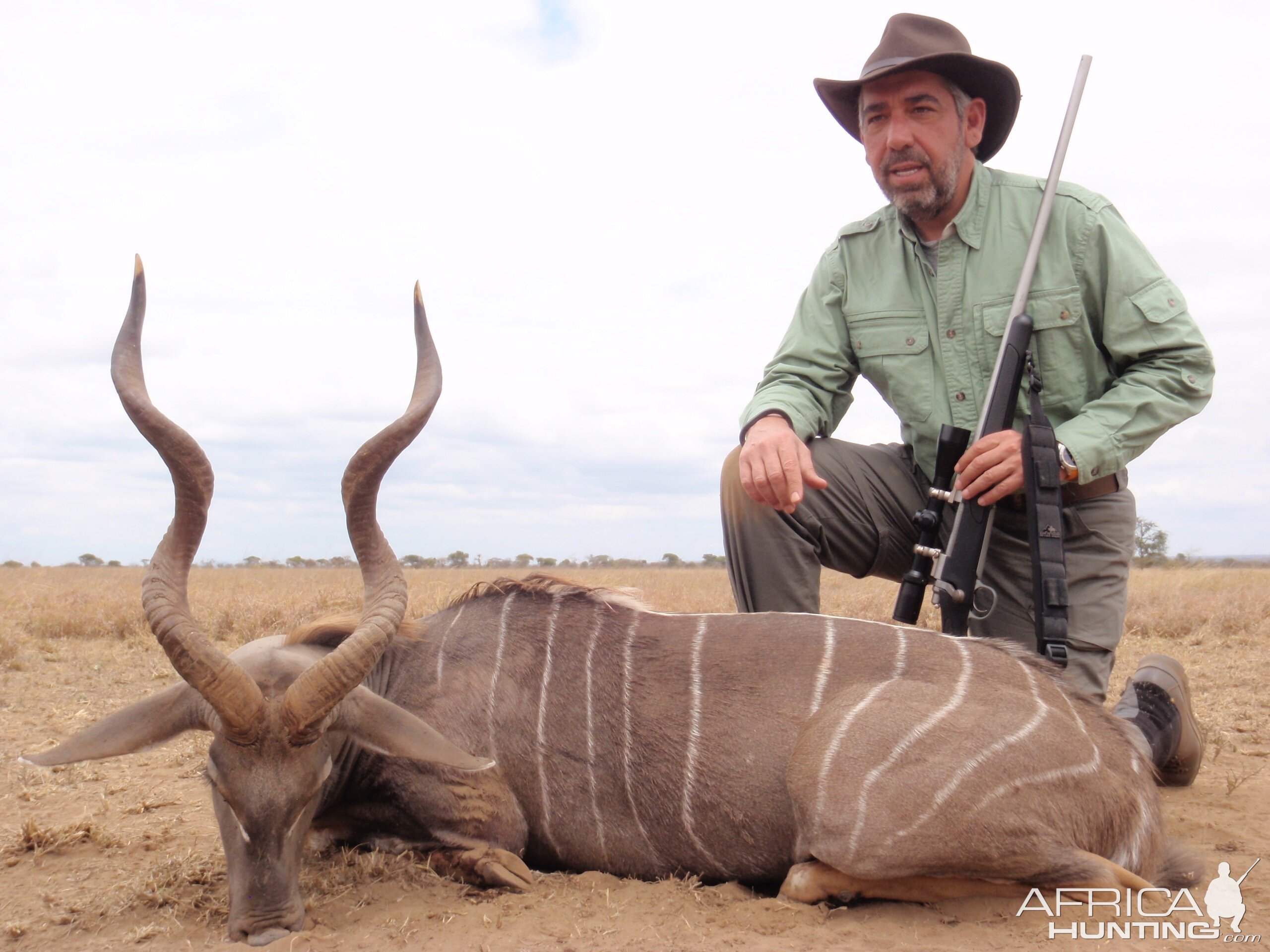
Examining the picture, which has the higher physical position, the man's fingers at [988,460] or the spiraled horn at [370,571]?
the man's fingers at [988,460]

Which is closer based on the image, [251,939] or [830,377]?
[251,939]

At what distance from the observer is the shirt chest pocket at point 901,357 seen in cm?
486

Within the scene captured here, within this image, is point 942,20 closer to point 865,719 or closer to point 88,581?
point 865,719

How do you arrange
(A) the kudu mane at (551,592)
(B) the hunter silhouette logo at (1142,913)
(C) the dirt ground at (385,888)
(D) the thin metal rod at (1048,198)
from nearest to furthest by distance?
(B) the hunter silhouette logo at (1142,913), (C) the dirt ground at (385,888), (A) the kudu mane at (551,592), (D) the thin metal rod at (1048,198)

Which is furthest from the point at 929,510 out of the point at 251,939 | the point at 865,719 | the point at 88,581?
the point at 88,581

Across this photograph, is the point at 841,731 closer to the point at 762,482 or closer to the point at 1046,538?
the point at 762,482

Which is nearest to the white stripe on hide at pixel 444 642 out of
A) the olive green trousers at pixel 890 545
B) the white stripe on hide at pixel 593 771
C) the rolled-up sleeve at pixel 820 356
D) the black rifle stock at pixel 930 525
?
the white stripe on hide at pixel 593 771

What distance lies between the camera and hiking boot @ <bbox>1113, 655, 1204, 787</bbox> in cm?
450

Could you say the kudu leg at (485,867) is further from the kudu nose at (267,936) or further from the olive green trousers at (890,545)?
the olive green trousers at (890,545)

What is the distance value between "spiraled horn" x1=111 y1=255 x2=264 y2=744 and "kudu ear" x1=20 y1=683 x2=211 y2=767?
0.23 meters

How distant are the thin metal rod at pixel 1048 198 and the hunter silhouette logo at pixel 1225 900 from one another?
224 cm

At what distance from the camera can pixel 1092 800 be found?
127 inches

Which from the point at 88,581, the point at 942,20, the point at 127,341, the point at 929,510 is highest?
the point at 942,20

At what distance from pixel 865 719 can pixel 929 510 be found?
1.45m
